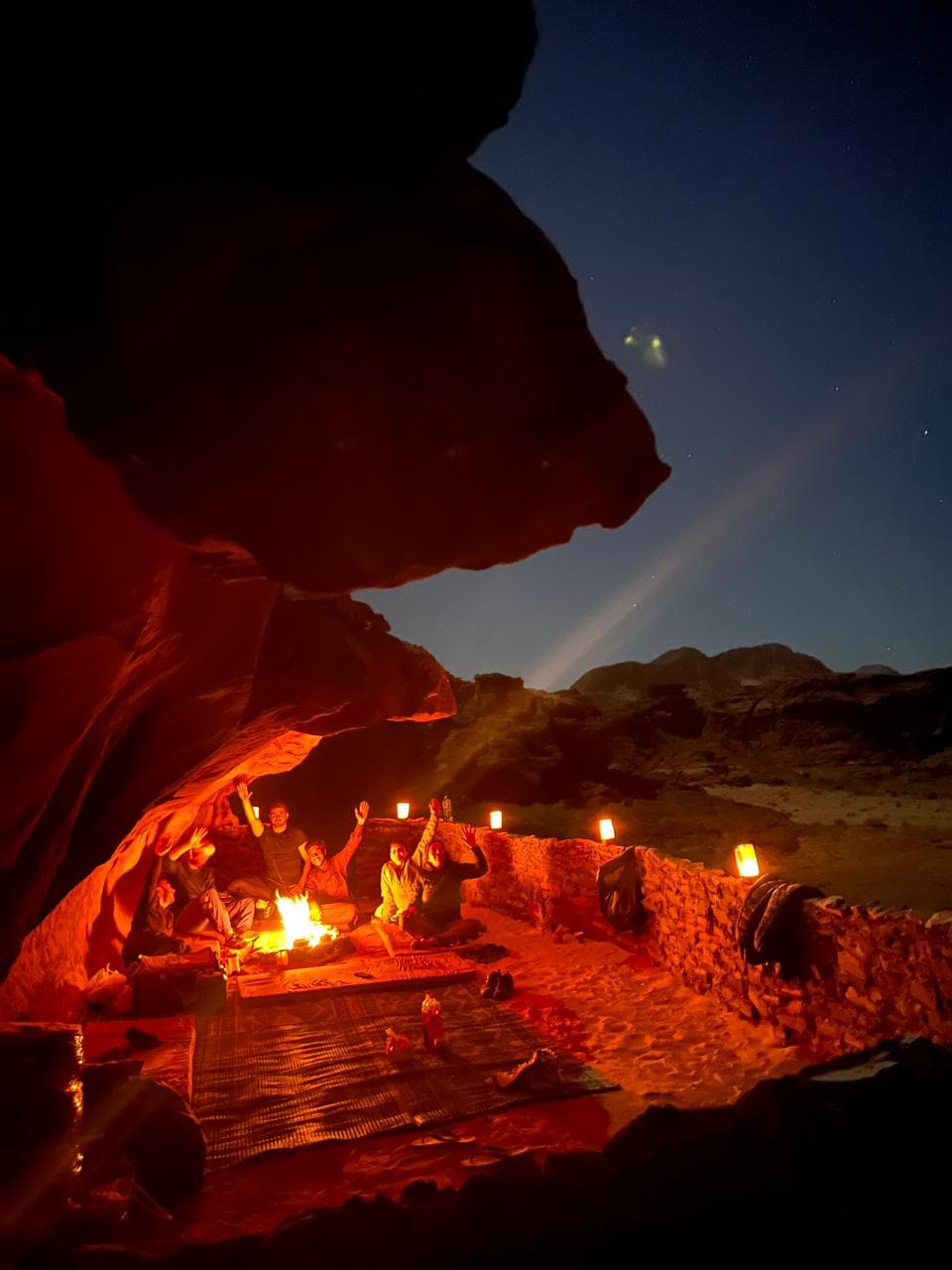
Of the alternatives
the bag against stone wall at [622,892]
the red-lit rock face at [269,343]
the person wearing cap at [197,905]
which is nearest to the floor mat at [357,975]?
the person wearing cap at [197,905]

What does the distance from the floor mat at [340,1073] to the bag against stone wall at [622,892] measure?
2.57 m

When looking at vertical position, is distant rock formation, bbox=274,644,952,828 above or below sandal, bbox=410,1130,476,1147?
above

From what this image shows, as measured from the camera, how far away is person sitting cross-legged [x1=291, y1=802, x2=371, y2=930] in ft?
40.0

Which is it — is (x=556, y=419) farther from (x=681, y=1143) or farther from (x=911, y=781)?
(x=911, y=781)

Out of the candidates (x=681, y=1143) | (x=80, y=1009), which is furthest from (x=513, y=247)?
(x=80, y=1009)

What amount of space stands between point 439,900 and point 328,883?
10.1 ft

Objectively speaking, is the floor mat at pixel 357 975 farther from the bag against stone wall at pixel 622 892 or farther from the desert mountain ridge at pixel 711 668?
the desert mountain ridge at pixel 711 668

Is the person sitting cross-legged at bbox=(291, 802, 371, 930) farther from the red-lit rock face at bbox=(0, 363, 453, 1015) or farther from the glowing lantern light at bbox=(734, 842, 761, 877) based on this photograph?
the glowing lantern light at bbox=(734, 842, 761, 877)

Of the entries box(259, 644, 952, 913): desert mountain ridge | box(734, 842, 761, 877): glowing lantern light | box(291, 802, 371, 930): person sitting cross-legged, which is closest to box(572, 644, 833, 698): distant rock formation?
box(259, 644, 952, 913): desert mountain ridge

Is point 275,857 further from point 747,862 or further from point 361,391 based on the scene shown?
point 361,391

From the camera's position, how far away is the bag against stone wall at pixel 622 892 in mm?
9609

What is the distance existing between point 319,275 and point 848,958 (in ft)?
21.9

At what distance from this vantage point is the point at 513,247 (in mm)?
3865

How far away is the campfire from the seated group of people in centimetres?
36
